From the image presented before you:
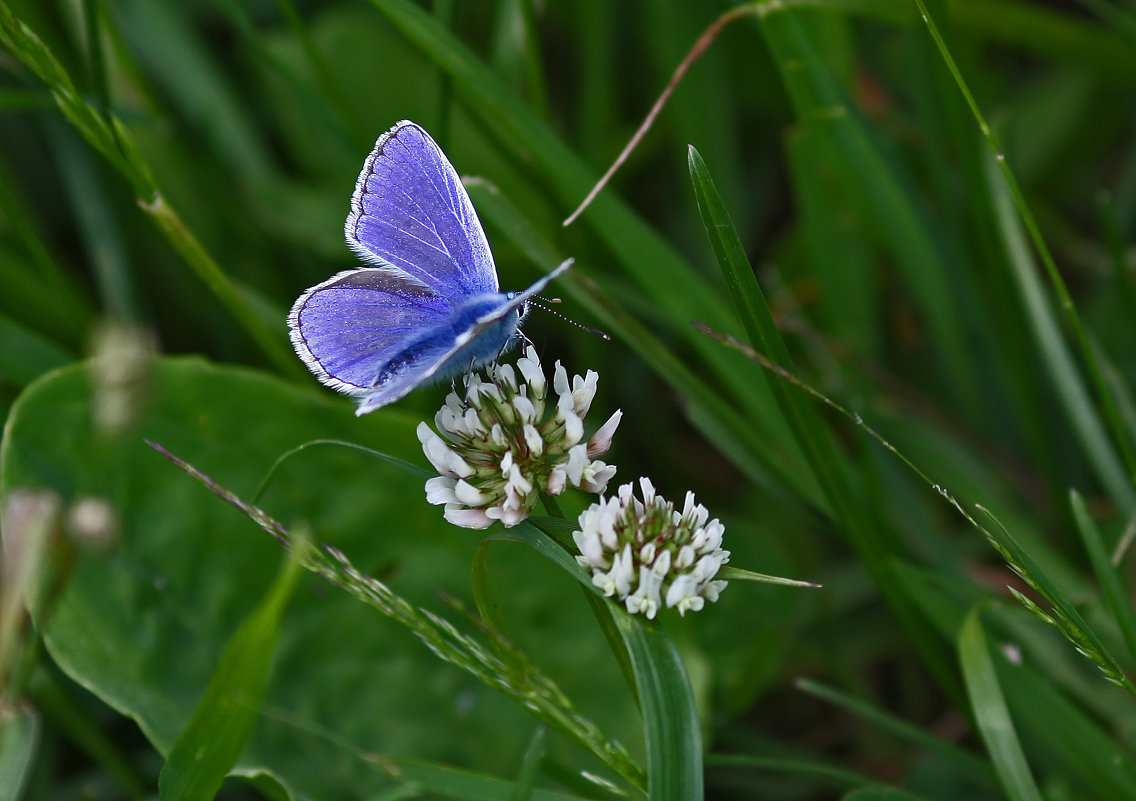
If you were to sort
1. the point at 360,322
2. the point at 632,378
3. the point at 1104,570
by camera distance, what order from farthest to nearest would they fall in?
the point at 632,378, the point at 360,322, the point at 1104,570

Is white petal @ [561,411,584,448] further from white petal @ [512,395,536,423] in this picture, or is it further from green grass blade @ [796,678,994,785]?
green grass blade @ [796,678,994,785]

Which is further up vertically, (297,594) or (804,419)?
(804,419)

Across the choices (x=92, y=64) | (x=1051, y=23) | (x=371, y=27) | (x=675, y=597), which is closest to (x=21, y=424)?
(x=92, y=64)

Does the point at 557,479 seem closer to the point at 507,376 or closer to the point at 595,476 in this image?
the point at 595,476

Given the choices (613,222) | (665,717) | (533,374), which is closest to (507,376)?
(533,374)

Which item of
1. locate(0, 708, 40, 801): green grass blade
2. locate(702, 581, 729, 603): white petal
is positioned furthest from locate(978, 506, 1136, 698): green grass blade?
locate(0, 708, 40, 801): green grass blade

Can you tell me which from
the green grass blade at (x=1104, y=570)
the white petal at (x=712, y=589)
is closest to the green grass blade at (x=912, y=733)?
the green grass blade at (x=1104, y=570)
